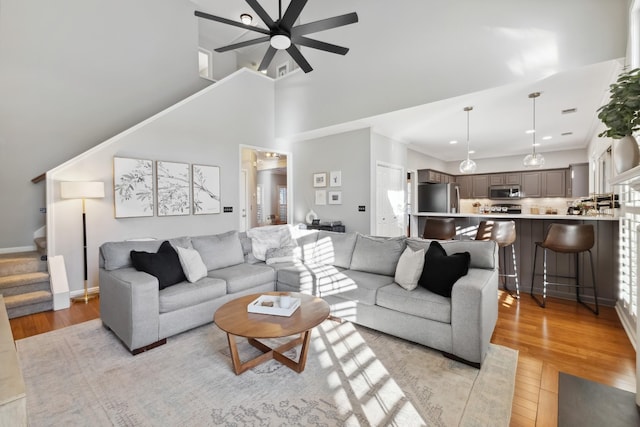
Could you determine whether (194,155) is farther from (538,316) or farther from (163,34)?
(538,316)

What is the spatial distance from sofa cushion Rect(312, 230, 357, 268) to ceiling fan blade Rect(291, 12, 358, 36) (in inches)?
88.1

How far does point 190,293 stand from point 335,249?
65.8 inches

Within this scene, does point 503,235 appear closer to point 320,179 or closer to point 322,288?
point 322,288

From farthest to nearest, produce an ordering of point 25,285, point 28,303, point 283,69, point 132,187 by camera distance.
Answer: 1. point 283,69
2. point 132,187
3. point 25,285
4. point 28,303

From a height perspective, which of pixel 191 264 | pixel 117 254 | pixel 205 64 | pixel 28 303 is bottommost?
pixel 28 303

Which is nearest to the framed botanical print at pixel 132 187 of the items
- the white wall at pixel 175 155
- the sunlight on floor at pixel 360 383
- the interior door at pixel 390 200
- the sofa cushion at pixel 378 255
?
the white wall at pixel 175 155

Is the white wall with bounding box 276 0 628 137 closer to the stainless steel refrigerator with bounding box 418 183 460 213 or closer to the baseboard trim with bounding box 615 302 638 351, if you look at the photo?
the baseboard trim with bounding box 615 302 638 351

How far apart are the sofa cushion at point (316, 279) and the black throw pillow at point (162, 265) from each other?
1097mm

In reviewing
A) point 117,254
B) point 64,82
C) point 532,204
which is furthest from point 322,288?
point 532,204

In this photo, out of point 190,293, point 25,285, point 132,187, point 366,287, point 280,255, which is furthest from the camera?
point 132,187

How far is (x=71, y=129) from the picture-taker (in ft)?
15.0

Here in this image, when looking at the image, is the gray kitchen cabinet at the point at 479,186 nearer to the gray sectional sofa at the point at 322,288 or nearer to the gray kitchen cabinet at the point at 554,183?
the gray kitchen cabinet at the point at 554,183

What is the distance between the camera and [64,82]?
449 cm

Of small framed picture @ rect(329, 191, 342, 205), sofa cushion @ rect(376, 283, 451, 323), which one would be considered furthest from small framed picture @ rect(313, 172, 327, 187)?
sofa cushion @ rect(376, 283, 451, 323)
